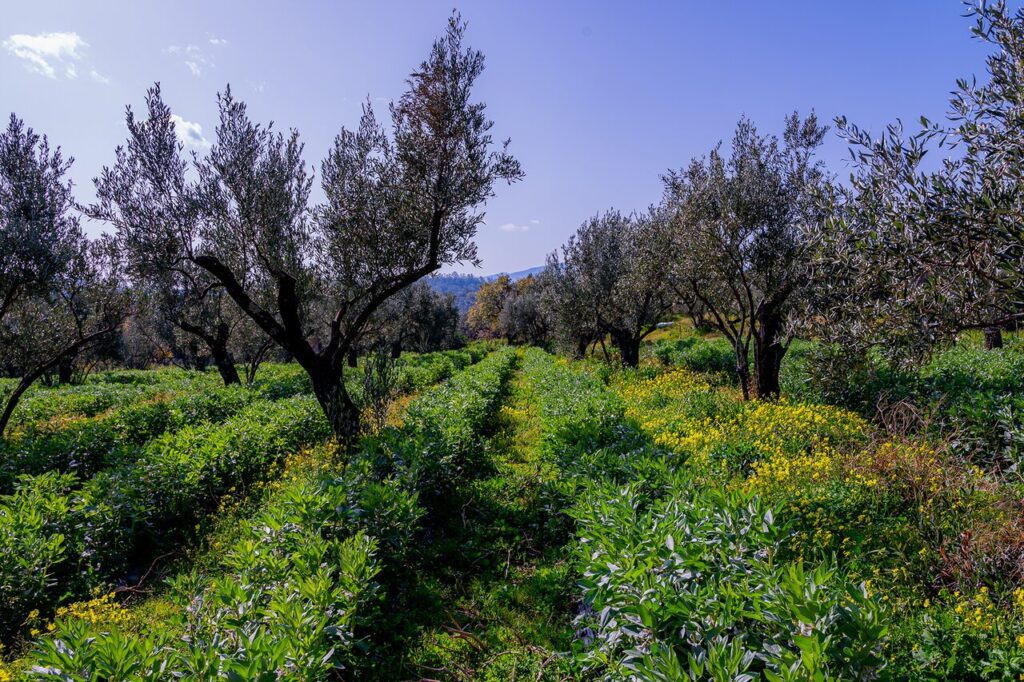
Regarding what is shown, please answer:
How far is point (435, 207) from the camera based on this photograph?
420 inches

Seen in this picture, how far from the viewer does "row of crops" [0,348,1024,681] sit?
3209 mm

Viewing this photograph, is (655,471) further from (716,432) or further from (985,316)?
(985,316)

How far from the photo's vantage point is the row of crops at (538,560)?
126 inches

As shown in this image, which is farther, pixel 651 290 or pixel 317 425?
pixel 651 290

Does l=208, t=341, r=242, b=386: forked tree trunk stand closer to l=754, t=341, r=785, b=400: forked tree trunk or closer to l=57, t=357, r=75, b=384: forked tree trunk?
l=57, t=357, r=75, b=384: forked tree trunk

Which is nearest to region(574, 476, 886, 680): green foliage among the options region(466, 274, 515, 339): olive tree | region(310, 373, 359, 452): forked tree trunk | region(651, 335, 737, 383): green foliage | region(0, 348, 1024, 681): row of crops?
region(0, 348, 1024, 681): row of crops

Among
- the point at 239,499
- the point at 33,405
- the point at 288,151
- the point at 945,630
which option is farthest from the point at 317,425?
the point at 33,405

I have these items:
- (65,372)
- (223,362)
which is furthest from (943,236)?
(65,372)

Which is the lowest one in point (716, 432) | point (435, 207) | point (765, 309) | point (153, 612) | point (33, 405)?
point (153, 612)

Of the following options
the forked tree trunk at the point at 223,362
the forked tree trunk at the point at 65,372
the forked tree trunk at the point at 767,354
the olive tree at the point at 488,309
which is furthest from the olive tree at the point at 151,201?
the olive tree at the point at 488,309

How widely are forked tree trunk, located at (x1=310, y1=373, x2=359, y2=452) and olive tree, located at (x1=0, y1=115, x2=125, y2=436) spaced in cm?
759

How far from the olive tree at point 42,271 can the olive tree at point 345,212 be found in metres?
2.92

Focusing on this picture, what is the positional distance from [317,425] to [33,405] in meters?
14.6

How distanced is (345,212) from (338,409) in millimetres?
4927
